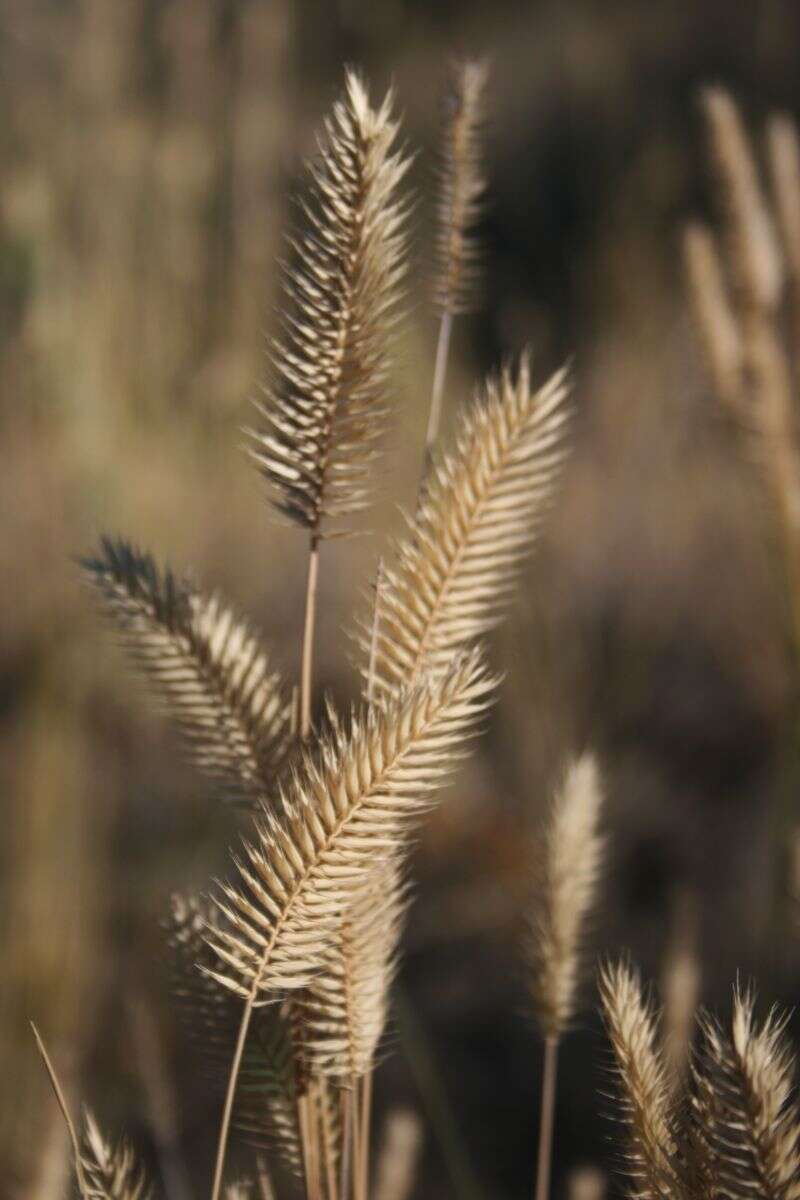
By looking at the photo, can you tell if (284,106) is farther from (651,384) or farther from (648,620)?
(648,620)

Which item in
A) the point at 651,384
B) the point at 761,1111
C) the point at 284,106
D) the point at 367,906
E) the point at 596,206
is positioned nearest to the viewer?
the point at 761,1111

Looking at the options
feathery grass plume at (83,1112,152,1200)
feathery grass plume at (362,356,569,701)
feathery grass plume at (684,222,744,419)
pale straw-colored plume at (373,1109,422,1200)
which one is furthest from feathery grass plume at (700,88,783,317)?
feathery grass plume at (83,1112,152,1200)

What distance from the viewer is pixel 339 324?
0.53m

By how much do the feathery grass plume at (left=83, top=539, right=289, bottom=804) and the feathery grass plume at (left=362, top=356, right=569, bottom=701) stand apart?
64 millimetres

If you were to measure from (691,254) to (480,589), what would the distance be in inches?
25.0

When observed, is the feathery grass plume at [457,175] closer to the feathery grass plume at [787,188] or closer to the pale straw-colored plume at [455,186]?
the pale straw-colored plume at [455,186]

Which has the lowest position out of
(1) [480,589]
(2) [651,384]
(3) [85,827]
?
(3) [85,827]

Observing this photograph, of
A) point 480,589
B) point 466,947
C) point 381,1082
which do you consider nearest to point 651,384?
point 466,947

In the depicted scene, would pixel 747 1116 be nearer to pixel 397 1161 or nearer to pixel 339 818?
pixel 339 818

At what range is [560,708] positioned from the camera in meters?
2.06

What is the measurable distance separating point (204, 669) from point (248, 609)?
84.9 inches

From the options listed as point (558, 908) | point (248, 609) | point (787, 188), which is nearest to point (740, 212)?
point (787, 188)

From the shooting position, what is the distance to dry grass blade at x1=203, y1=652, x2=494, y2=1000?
0.48 meters

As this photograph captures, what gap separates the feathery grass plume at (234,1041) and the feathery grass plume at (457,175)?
32cm
